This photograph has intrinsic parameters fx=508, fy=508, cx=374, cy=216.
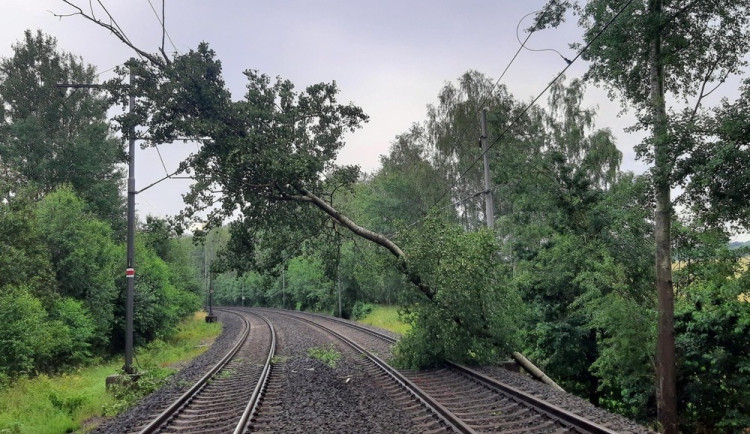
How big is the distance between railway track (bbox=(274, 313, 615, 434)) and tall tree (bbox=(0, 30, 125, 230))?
25263 millimetres

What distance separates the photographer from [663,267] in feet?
39.1

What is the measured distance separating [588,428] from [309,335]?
20618 mm

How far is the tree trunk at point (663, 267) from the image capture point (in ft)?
34.7

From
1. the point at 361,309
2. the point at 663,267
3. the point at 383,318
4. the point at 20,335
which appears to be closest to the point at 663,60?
the point at 663,267

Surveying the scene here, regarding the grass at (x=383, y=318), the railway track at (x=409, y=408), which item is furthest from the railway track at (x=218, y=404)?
the grass at (x=383, y=318)

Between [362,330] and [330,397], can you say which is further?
[362,330]

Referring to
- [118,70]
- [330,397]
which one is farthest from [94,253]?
[330,397]

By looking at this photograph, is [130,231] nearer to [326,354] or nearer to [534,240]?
[326,354]

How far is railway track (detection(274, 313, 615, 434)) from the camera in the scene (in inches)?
269

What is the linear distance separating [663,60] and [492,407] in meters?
8.98

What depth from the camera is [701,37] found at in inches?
465

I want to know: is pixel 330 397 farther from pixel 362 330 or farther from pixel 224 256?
pixel 362 330

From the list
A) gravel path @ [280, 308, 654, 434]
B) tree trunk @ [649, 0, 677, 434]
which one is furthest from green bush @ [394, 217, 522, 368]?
tree trunk @ [649, 0, 677, 434]

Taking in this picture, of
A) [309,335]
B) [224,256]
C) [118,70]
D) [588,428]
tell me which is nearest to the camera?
[588,428]
